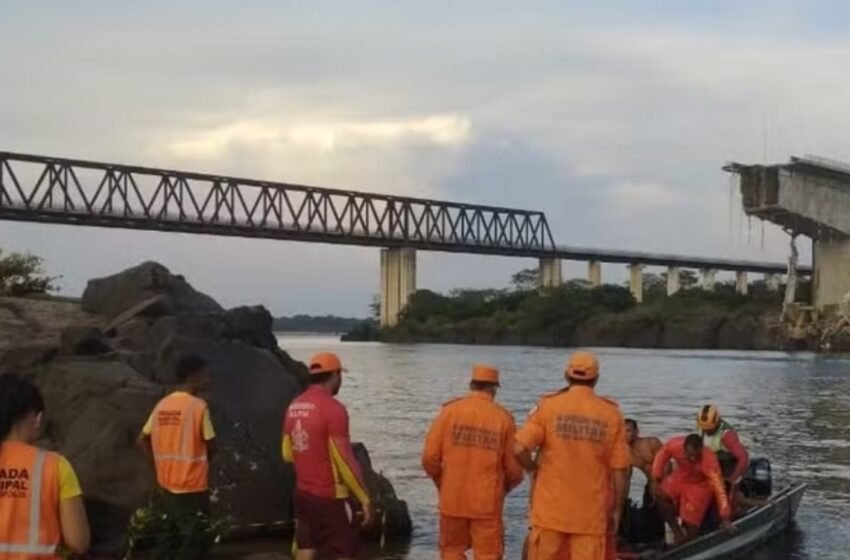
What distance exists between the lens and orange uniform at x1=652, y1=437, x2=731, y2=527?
13.5 meters

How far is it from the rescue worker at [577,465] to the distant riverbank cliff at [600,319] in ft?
361

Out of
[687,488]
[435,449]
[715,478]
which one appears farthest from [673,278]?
[435,449]

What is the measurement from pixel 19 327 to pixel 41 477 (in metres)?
14.9

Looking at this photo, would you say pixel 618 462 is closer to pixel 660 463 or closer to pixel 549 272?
pixel 660 463

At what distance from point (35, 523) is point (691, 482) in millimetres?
9304

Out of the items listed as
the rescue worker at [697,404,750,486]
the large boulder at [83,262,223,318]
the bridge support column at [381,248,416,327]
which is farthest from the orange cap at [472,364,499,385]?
the bridge support column at [381,248,416,327]

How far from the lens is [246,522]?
49.3 ft

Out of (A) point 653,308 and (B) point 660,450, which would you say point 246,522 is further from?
(A) point 653,308

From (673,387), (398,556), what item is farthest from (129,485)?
(673,387)

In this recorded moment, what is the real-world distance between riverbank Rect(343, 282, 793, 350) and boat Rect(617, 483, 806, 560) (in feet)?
332

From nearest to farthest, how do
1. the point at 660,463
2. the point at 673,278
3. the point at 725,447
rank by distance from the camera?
the point at 660,463 → the point at 725,447 → the point at 673,278

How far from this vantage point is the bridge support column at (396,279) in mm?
143500

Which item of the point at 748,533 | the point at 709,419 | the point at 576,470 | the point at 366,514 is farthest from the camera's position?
the point at 748,533

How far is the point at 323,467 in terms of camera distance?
935cm
